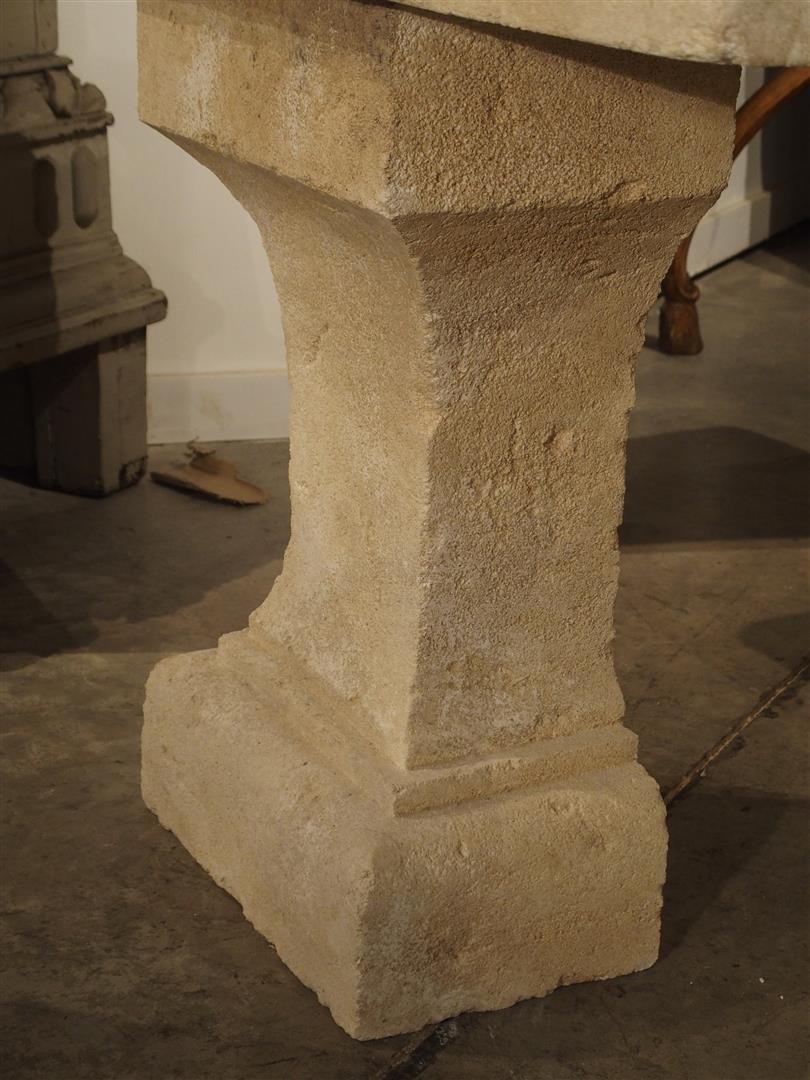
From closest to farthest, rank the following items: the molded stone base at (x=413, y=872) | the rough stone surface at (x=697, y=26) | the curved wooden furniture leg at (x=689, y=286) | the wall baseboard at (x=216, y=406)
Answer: the rough stone surface at (x=697, y=26)
the molded stone base at (x=413, y=872)
the wall baseboard at (x=216, y=406)
the curved wooden furniture leg at (x=689, y=286)

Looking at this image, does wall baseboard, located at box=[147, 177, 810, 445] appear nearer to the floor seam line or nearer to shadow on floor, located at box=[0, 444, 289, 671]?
shadow on floor, located at box=[0, 444, 289, 671]

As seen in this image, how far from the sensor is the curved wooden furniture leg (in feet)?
13.8

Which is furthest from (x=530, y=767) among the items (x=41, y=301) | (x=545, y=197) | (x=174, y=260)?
(x=174, y=260)

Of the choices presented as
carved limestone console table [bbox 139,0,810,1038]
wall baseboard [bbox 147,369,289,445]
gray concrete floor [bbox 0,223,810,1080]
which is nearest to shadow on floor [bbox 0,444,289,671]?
gray concrete floor [bbox 0,223,810,1080]

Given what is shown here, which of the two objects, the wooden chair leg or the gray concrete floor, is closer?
the gray concrete floor

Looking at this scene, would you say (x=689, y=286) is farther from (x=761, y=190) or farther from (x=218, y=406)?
(x=218, y=406)

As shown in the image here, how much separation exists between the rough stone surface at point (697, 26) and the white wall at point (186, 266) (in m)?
2.18

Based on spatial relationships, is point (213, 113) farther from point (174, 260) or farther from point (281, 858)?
point (174, 260)

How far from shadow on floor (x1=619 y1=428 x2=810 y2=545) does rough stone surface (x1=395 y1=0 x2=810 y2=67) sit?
2085 mm

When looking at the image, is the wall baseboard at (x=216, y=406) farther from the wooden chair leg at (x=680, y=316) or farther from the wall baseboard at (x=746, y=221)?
the wall baseboard at (x=746, y=221)

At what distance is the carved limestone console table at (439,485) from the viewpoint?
1.59m

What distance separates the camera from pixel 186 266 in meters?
3.56

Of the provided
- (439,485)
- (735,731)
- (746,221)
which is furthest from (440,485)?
(746,221)

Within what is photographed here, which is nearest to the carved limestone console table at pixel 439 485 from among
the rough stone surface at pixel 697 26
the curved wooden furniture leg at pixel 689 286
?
the rough stone surface at pixel 697 26
